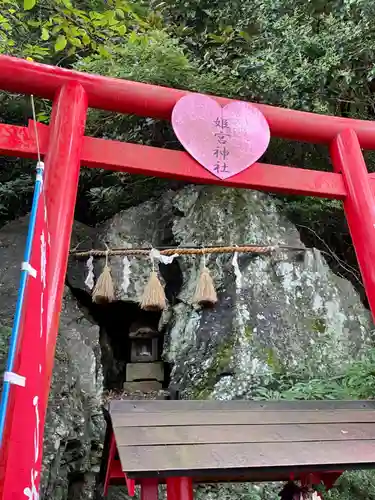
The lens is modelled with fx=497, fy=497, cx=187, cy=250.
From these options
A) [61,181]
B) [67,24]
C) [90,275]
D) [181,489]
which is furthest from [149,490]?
[67,24]

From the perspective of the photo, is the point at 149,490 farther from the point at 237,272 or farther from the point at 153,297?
the point at 237,272

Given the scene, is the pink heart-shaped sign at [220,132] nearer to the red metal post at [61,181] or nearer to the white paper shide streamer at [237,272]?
the red metal post at [61,181]

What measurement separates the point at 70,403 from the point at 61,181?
1676 mm

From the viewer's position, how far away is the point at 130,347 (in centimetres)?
590

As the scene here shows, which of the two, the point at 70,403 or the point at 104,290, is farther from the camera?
the point at 104,290

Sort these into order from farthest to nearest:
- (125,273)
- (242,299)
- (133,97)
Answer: (125,273)
(242,299)
(133,97)

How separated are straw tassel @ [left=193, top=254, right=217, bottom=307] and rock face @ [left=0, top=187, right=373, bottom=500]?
23 centimetres

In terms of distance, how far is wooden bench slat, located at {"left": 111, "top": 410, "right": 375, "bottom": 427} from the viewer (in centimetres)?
227

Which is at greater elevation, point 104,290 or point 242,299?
point 104,290

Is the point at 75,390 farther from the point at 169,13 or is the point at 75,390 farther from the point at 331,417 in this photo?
the point at 169,13

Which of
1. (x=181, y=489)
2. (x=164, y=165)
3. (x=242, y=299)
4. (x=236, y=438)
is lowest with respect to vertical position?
(x=181, y=489)

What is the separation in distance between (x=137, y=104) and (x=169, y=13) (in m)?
5.06

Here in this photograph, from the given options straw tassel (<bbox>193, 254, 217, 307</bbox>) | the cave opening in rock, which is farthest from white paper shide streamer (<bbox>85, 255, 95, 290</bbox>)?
straw tassel (<bbox>193, 254, 217, 307</bbox>)

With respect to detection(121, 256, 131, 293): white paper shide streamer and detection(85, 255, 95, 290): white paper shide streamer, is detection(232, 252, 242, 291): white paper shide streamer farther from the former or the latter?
detection(85, 255, 95, 290): white paper shide streamer
